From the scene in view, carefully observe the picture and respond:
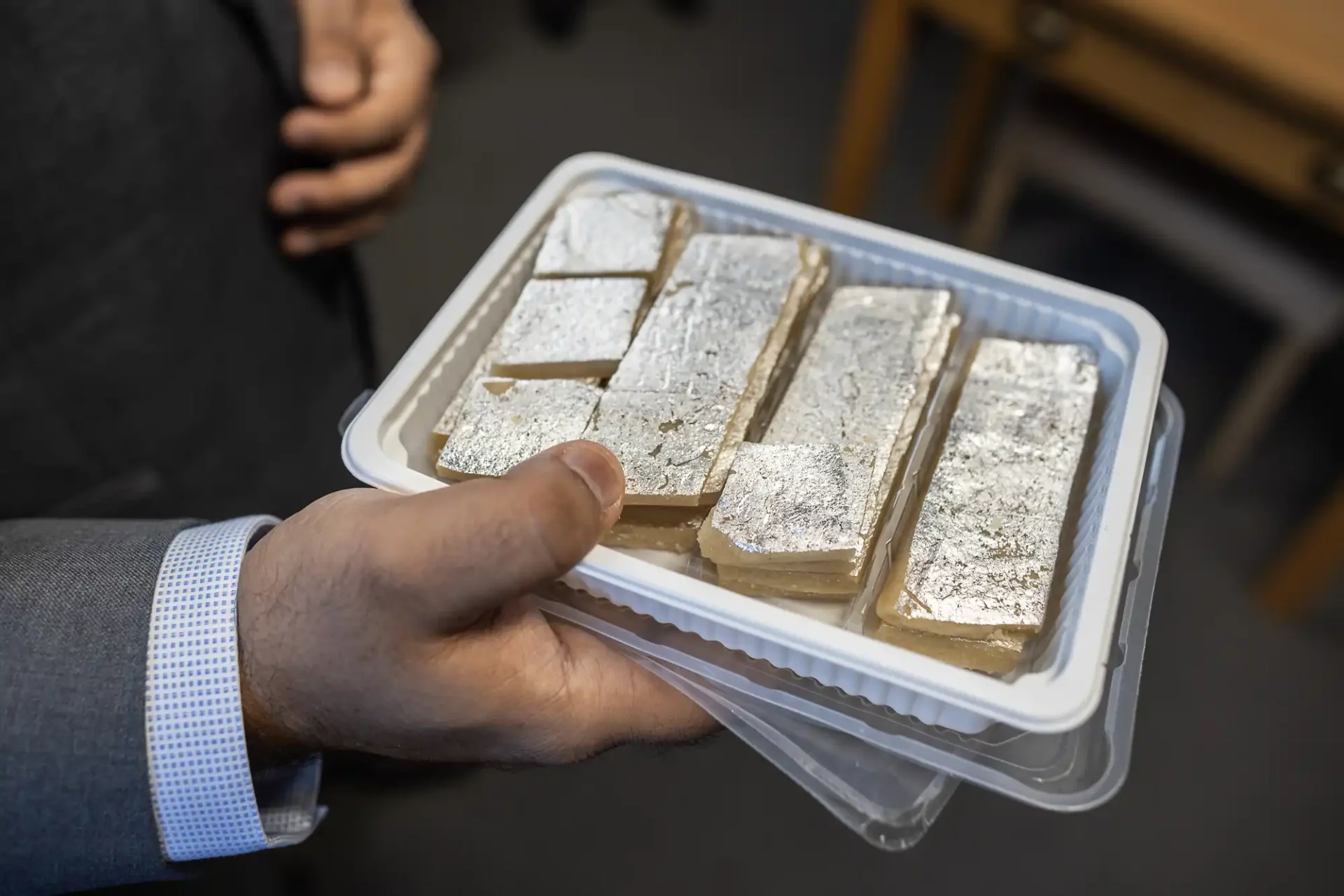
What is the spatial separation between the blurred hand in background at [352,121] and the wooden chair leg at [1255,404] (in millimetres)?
1388

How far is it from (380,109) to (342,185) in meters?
Answer: 0.09

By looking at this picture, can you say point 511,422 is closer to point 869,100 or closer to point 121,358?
point 121,358

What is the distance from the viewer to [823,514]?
2.26 ft

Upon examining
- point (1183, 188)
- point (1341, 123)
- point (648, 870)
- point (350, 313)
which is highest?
point (1341, 123)

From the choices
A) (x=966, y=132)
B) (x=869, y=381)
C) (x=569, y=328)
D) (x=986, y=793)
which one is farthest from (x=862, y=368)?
(x=966, y=132)

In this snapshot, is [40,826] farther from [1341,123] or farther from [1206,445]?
[1206,445]

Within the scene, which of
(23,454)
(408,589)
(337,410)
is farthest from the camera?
(337,410)

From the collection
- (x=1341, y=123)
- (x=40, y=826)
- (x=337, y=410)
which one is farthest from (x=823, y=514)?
(x=1341, y=123)

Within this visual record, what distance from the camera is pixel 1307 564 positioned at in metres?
1.49

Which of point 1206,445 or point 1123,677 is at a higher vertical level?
point 1123,677

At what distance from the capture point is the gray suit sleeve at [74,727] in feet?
2.01

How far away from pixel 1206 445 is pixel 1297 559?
303mm

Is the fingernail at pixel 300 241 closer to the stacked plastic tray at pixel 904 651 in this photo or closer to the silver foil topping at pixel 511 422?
the stacked plastic tray at pixel 904 651

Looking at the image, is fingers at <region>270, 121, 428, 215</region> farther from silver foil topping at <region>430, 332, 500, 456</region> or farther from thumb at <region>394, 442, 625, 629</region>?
thumb at <region>394, 442, 625, 629</region>
